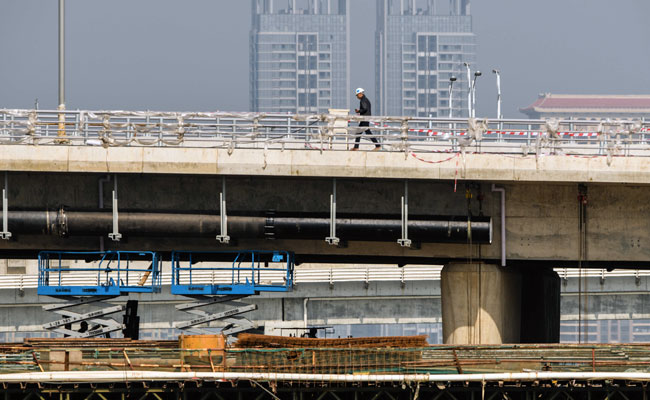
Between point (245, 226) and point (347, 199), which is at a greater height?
point (347, 199)

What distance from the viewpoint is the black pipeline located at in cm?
3991

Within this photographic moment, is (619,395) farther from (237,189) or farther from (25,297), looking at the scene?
(25,297)

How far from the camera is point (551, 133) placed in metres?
40.9

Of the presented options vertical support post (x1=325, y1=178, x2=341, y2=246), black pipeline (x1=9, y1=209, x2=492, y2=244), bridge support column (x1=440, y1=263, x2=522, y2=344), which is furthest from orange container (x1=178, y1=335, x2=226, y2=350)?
bridge support column (x1=440, y1=263, x2=522, y2=344)

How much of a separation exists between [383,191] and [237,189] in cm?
433

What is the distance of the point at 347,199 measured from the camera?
134ft

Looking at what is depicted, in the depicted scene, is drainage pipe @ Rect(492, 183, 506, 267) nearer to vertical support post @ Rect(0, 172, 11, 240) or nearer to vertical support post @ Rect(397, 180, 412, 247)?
vertical support post @ Rect(397, 180, 412, 247)

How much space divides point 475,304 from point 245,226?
23.7 ft

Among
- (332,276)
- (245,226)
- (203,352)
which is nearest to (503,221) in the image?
(245,226)

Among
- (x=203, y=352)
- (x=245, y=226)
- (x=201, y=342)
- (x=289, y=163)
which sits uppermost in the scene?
(x=289, y=163)

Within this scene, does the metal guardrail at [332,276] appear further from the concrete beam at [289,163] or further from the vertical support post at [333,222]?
the concrete beam at [289,163]

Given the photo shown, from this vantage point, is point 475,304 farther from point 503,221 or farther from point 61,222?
point 61,222

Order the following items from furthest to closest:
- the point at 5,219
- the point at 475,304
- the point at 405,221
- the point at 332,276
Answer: the point at 332,276 < the point at 475,304 < the point at 405,221 < the point at 5,219

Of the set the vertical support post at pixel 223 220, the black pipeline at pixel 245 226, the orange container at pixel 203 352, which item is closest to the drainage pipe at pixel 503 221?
the black pipeline at pixel 245 226
